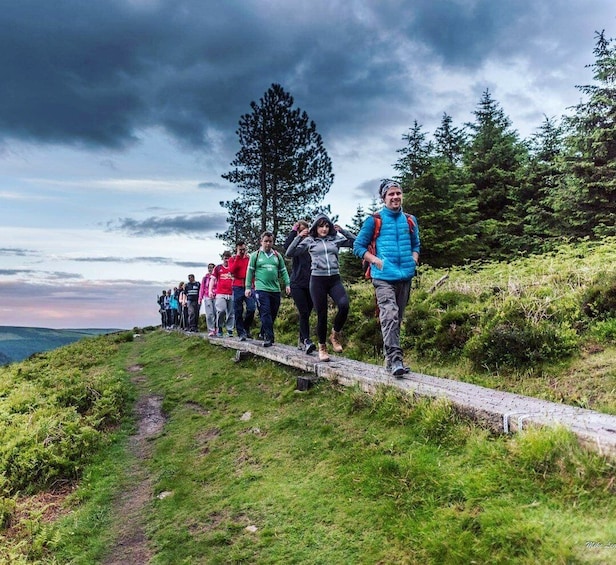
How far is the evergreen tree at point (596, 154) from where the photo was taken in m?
17.3

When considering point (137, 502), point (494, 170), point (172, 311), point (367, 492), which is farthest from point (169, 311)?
point (367, 492)

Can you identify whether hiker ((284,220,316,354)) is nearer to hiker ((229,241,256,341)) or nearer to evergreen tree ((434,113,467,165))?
hiker ((229,241,256,341))

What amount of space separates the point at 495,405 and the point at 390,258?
2.55 meters

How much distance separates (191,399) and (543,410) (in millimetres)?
7094

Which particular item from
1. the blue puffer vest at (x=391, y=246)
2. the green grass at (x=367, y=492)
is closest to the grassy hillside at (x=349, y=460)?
the green grass at (x=367, y=492)

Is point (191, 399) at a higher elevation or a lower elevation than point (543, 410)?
lower

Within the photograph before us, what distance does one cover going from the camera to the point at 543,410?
14.9 feet

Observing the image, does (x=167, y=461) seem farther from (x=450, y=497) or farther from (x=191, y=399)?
(x=450, y=497)

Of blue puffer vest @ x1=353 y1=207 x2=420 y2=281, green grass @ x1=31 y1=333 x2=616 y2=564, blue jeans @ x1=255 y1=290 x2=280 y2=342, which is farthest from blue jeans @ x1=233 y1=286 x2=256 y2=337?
blue puffer vest @ x1=353 y1=207 x2=420 y2=281

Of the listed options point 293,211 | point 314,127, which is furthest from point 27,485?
point 314,127

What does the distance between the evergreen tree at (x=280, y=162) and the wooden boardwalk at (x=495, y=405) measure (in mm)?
23775

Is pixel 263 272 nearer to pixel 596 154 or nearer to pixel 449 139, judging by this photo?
pixel 596 154

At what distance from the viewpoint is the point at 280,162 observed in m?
30.4

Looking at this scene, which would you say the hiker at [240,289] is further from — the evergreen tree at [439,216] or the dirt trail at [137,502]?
the evergreen tree at [439,216]
